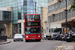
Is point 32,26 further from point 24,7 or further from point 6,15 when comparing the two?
point 6,15

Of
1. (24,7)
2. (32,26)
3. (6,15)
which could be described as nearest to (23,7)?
(24,7)

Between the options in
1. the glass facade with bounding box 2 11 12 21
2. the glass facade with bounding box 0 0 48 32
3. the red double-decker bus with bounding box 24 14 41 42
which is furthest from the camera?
the glass facade with bounding box 2 11 12 21

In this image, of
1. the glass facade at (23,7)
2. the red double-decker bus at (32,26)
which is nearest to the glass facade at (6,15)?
the glass facade at (23,7)

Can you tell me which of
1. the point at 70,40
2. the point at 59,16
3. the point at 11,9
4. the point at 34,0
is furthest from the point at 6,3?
the point at 70,40

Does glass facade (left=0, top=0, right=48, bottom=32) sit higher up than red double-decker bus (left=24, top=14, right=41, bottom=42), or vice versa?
glass facade (left=0, top=0, right=48, bottom=32)

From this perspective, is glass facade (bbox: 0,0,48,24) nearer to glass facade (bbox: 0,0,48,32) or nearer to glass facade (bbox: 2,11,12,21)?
glass facade (bbox: 0,0,48,32)

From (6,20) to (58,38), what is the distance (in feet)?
136

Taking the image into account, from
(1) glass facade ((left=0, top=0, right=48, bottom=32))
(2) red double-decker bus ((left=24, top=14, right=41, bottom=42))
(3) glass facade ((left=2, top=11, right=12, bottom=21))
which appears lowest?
(2) red double-decker bus ((left=24, top=14, right=41, bottom=42))

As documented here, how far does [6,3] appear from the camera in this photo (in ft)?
254

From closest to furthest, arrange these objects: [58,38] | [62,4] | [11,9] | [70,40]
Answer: [70,40] < [58,38] < [62,4] < [11,9]

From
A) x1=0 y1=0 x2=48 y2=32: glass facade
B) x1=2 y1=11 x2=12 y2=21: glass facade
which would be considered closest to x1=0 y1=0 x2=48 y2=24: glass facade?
x1=0 y1=0 x2=48 y2=32: glass facade

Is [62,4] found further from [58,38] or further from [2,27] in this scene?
[2,27]

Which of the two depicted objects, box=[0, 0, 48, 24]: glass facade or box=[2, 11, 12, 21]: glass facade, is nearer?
box=[0, 0, 48, 24]: glass facade

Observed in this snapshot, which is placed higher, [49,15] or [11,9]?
[11,9]
